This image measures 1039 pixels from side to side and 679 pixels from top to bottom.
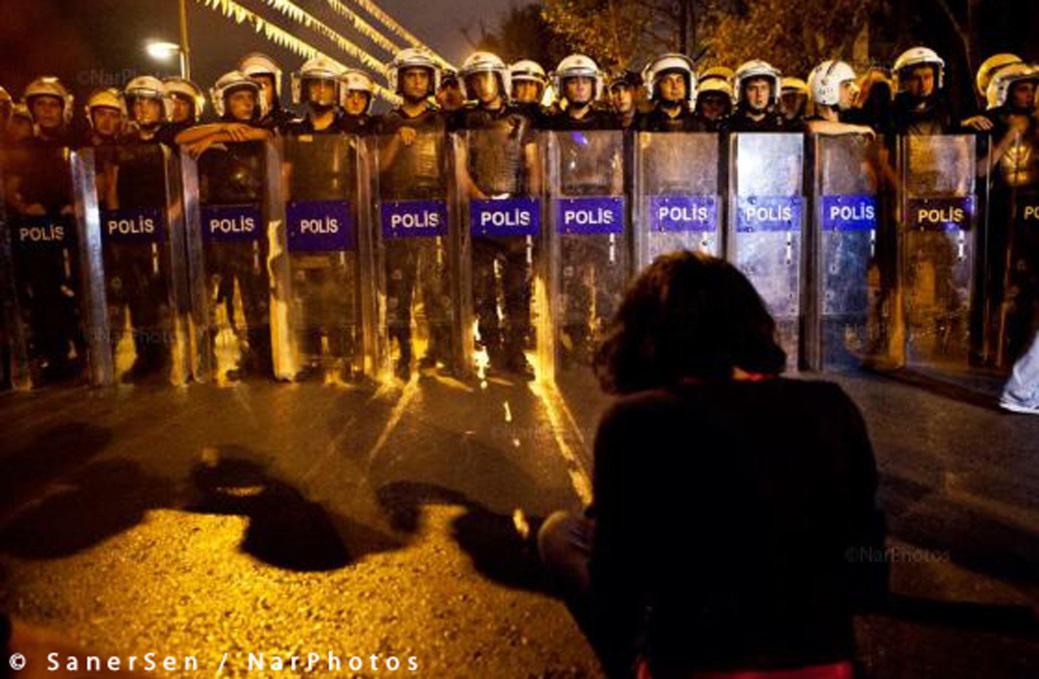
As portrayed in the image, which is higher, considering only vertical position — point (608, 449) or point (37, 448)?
point (608, 449)

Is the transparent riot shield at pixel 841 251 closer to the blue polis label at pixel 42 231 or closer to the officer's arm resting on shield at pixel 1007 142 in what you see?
the officer's arm resting on shield at pixel 1007 142

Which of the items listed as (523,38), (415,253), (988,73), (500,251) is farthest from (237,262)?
(523,38)

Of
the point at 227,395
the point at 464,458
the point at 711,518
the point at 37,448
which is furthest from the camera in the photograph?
the point at 227,395

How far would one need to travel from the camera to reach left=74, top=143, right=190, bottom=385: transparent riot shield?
8305 millimetres

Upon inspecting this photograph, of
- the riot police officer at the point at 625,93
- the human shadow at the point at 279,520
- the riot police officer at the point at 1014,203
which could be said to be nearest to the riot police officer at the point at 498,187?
the riot police officer at the point at 625,93

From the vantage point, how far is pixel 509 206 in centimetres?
816

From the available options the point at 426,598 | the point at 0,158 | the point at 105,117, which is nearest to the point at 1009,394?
the point at 426,598

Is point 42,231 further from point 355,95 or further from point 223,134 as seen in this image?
point 355,95

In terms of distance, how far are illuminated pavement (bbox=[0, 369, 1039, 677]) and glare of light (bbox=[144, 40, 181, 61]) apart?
1274cm

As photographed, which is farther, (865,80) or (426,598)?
(865,80)

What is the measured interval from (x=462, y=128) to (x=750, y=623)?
695 centimetres

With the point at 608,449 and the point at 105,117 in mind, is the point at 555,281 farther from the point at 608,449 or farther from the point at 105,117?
the point at 608,449

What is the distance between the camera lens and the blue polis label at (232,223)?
8203 millimetres

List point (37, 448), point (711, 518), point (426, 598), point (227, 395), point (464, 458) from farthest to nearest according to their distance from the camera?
point (227, 395) → point (37, 448) → point (464, 458) → point (426, 598) → point (711, 518)
